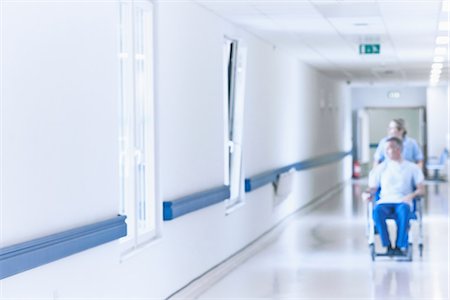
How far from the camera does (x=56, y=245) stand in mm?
4691

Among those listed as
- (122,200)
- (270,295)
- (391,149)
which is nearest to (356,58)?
(391,149)

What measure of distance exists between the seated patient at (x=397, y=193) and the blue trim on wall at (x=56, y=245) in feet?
14.1

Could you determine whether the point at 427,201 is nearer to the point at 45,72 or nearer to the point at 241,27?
the point at 241,27

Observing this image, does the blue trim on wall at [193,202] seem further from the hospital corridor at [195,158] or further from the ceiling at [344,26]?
the ceiling at [344,26]

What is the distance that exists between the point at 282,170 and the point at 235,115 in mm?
2628

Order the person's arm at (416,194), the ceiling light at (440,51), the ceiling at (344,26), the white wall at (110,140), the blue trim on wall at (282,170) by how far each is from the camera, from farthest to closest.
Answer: the ceiling light at (440,51) → the blue trim on wall at (282,170) → the person's arm at (416,194) → the ceiling at (344,26) → the white wall at (110,140)

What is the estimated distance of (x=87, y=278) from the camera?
17.3ft

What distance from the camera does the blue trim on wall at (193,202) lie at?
274 inches

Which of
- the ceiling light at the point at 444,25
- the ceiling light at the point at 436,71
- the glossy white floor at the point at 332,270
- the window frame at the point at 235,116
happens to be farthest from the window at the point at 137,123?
the ceiling light at the point at 436,71

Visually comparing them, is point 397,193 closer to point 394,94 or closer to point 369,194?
point 369,194

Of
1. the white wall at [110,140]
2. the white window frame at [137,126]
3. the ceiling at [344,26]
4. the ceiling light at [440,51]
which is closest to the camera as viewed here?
the white wall at [110,140]

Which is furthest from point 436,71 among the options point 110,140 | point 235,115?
point 110,140

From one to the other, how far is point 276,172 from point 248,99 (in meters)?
1.89

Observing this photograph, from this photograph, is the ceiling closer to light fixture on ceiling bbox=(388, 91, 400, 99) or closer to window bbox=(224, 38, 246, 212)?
window bbox=(224, 38, 246, 212)
